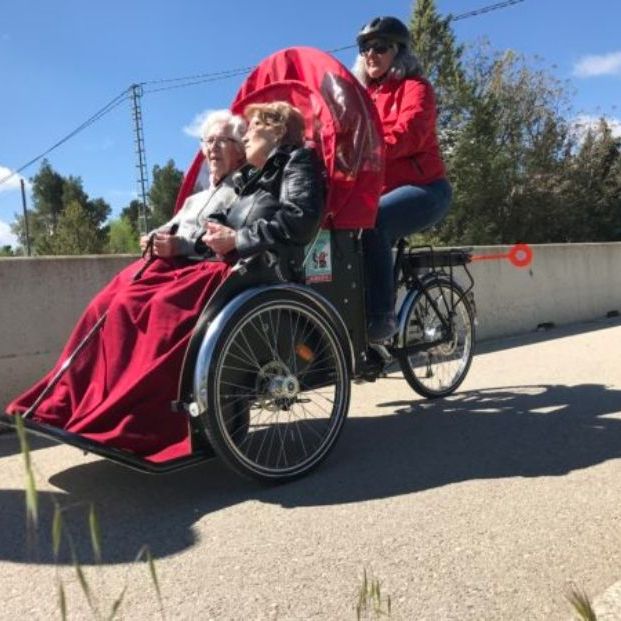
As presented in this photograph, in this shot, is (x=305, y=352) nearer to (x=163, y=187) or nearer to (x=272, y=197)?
(x=272, y=197)

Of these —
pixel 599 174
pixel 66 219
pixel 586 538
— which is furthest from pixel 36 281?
pixel 66 219

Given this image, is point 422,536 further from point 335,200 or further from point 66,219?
point 66,219

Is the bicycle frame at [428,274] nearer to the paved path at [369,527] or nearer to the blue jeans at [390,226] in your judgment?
the blue jeans at [390,226]

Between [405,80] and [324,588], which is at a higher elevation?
[405,80]

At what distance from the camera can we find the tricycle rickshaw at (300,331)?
3002 mm

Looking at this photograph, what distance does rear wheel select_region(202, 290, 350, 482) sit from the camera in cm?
304

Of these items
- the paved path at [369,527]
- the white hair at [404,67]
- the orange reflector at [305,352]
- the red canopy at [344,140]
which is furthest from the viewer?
the white hair at [404,67]

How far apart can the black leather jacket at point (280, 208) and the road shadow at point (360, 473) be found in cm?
103

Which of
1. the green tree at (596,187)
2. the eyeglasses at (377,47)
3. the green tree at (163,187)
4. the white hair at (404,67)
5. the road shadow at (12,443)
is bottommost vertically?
the road shadow at (12,443)

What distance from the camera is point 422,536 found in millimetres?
2631

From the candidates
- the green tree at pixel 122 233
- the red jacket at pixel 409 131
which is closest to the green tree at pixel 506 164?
the red jacket at pixel 409 131

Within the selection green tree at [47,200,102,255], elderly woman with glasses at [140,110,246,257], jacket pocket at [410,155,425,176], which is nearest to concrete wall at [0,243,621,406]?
elderly woman with glasses at [140,110,246,257]

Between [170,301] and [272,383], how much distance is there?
0.59 metres

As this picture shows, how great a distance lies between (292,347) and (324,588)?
1.39 m
